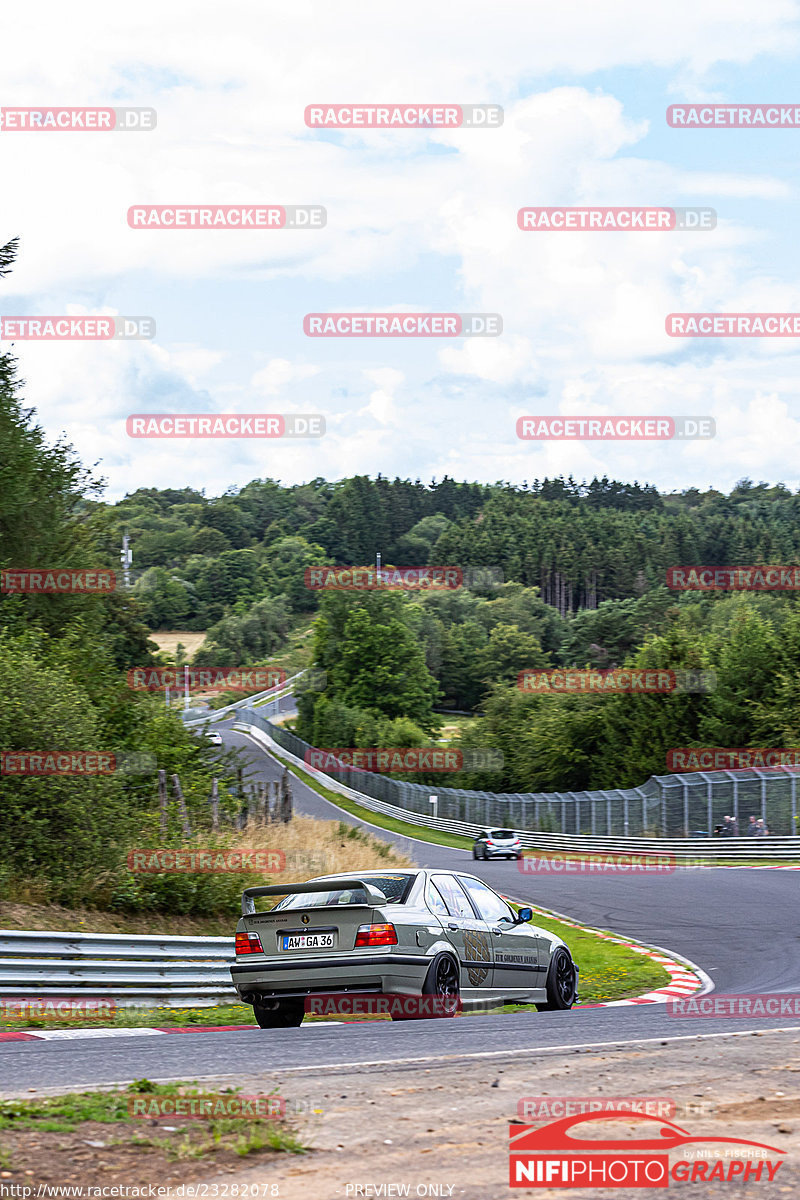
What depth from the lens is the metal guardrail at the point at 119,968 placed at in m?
10.9

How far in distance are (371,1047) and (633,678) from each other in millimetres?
59389

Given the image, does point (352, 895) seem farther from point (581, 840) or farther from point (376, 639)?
point (376, 639)

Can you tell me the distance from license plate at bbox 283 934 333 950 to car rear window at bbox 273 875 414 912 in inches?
9.9

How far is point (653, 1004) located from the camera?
12508 millimetres

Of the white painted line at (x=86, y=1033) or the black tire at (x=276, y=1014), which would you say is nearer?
the white painted line at (x=86, y=1033)

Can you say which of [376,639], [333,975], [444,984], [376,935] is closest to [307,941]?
[333,975]

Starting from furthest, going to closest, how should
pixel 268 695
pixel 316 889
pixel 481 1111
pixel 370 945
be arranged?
1. pixel 268 695
2. pixel 316 889
3. pixel 370 945
4. pixel 481 1111

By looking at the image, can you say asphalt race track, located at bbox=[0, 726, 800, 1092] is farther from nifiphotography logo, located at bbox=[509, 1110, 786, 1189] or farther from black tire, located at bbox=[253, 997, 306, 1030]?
nifiphotography logo, located at bbox=[509, 1110, 786, 1189]

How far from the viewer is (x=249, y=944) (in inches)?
402

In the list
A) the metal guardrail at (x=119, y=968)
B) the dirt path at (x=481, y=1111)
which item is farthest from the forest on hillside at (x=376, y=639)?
→ the dirt path at (x=481, y=1111)

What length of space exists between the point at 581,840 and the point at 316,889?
128 feet

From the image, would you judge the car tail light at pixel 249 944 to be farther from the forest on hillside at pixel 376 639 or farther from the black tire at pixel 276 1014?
the forest on hillside at pixel 376 639

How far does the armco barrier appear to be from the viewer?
35688 mm

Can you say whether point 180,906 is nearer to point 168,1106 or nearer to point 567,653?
point 168,1106
